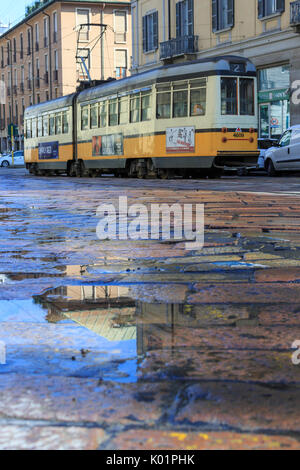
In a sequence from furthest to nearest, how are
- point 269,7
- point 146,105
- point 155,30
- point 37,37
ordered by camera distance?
point 37,37, point 155,30, point 269,7, point 146,105

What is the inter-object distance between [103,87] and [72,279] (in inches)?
803

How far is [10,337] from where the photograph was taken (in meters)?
2.67

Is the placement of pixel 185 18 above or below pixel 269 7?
→ above

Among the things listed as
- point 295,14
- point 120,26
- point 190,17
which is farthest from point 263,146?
point 120,26

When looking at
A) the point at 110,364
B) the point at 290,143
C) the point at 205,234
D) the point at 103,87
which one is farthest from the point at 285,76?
the point at 110,364

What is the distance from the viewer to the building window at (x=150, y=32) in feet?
110

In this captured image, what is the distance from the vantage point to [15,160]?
50812 millimetres

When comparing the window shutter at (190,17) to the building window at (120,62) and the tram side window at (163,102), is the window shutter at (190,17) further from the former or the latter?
the building window at (120,62)

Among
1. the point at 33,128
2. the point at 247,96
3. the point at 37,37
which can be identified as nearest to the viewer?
the point at 247,96

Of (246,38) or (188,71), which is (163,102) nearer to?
(188,71)

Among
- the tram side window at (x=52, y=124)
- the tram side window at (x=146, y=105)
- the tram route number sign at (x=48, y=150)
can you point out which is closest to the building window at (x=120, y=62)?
the tram route number sign at (x=48, y=150)

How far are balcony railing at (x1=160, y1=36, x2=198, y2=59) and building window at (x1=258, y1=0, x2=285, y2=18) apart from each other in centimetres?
463

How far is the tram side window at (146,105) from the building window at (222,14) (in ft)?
27.6

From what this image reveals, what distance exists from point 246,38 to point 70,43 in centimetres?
3346
